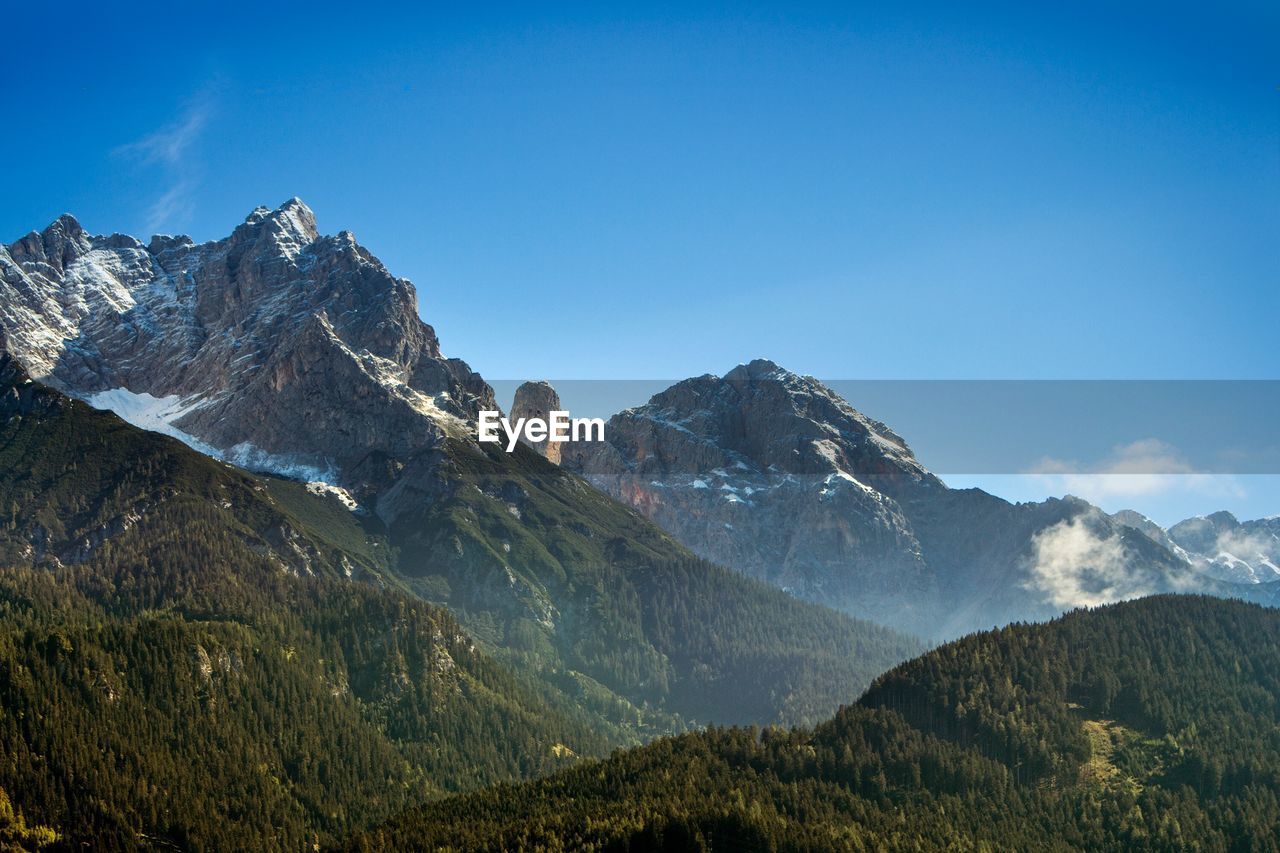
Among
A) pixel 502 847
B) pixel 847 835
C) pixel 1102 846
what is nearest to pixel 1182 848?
pixel 1102 846

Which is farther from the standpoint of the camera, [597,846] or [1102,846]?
[1102,846]

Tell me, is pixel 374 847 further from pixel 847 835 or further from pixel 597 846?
pixel 847 835

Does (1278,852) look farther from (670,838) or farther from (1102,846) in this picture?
(670,838)

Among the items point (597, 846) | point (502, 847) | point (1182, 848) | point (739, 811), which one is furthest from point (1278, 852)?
point (502, 847)

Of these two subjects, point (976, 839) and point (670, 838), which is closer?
point (670, 838)

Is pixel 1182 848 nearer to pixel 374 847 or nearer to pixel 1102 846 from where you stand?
pixel 1102 846

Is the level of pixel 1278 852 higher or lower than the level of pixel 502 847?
higher

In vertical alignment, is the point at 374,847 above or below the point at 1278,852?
below

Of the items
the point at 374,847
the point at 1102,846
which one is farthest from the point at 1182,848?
the point at 374,847
